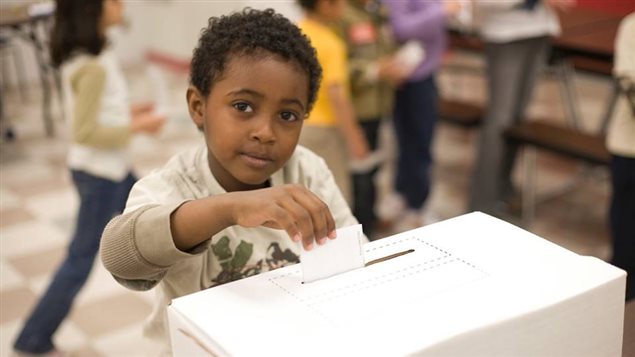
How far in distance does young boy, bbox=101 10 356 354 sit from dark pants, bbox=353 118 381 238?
2.11 m

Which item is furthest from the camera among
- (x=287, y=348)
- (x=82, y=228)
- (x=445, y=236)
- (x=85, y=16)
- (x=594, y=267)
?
(x=82, y=228)

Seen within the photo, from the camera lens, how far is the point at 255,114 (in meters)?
1.14

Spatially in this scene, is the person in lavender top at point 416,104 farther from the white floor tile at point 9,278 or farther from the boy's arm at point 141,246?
the boy's arm at point 141,246

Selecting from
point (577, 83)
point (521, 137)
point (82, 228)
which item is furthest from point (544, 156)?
point (82, 228)

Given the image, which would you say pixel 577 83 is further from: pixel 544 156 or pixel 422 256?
pixel 422 256

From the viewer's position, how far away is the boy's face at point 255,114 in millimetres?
1136

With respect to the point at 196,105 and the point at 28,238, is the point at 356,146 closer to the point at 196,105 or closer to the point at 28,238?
the point at 28,238

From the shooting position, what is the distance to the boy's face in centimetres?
114

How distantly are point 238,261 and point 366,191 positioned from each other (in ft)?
7.52

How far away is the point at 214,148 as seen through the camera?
1188 millimetres

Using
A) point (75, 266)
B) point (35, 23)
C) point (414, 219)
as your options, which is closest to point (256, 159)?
point (75, 266)

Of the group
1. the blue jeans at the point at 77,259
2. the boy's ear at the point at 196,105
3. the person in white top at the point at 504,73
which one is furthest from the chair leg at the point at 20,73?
the boy's ear at the point at 196,105

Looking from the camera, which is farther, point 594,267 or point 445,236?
point 445,236

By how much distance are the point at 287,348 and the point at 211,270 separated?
38cm
